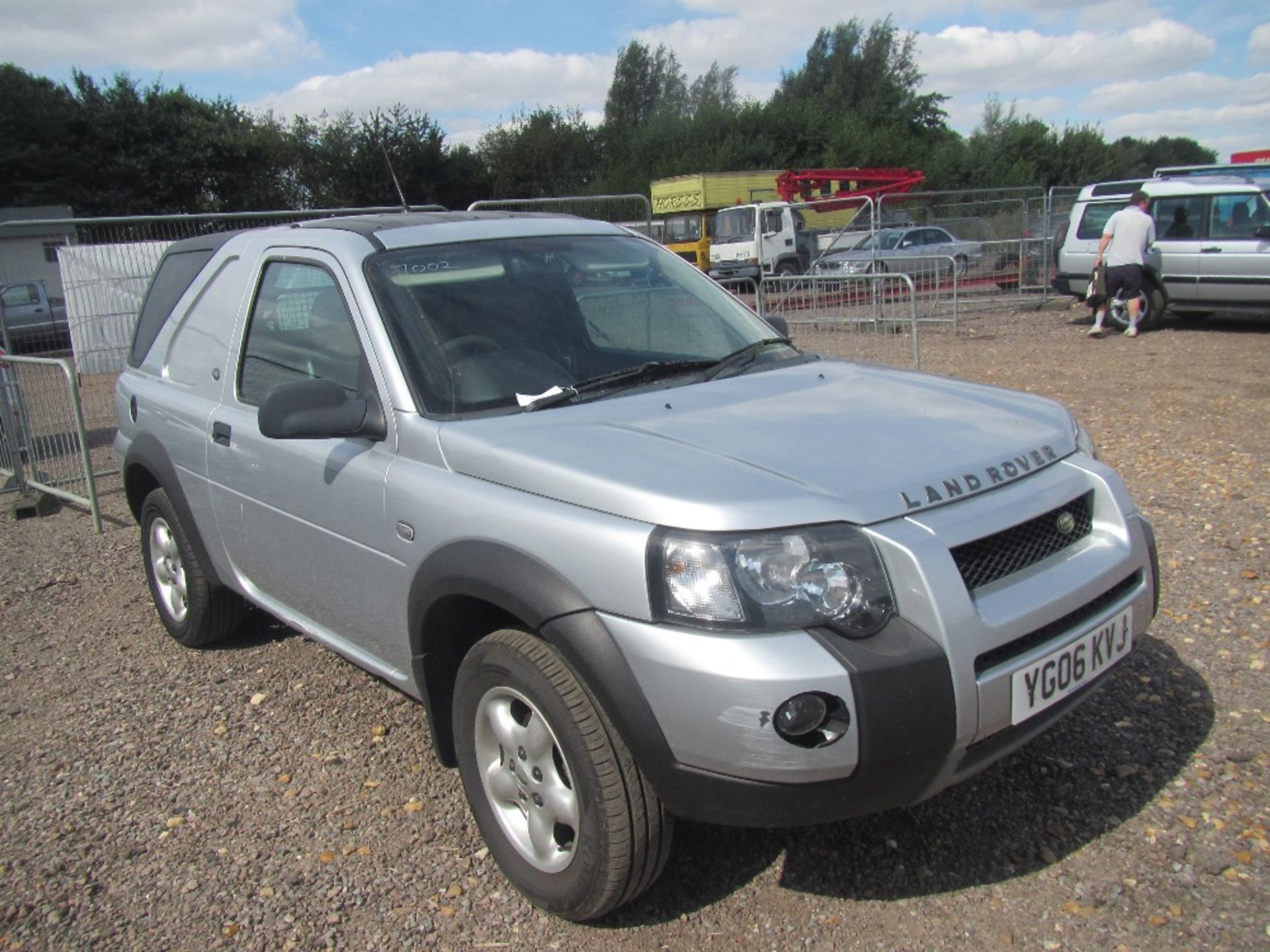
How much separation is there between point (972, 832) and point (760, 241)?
2267cm

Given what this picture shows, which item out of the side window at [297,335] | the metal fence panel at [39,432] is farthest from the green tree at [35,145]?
the side window at [297,335]

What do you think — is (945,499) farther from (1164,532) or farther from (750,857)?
(1164,532)

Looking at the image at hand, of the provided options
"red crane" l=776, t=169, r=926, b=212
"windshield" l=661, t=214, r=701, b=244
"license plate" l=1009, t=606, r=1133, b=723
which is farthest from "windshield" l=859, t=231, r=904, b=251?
"license plate" l=1009, t=606, r=1133, b=723

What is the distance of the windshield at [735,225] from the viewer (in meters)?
25.1

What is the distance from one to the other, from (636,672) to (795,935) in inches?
35.7

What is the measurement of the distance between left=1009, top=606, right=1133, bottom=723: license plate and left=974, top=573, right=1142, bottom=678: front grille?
0.13 ft

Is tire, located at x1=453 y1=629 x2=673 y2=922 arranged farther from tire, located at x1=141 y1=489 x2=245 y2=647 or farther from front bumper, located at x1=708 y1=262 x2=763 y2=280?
front bumper, located at x1=708 y1=262 x2=763 y2=280

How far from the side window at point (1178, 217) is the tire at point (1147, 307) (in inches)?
26.3

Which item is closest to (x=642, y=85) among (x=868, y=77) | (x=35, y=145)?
(x=868, y=77)

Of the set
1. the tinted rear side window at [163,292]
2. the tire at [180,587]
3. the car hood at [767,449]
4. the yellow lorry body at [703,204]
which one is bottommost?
the tire at [180,587]

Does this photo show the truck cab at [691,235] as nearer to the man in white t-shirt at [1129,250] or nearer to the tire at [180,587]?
the man in white t-shirt at [1129,250]

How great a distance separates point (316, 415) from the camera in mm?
3047

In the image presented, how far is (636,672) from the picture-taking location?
2318mm

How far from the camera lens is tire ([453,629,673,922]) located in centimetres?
246
